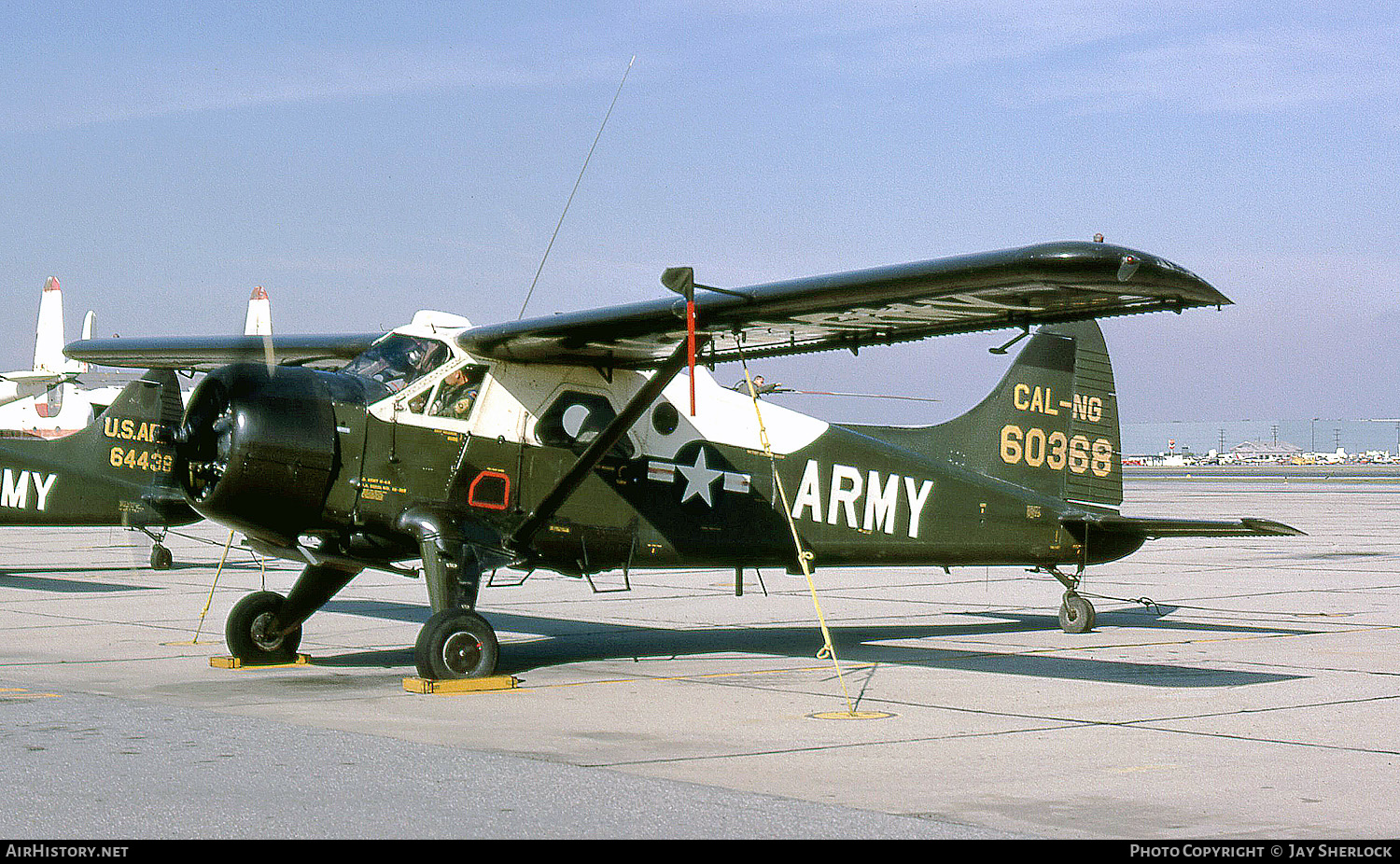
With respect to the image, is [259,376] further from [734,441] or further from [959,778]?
[959,778]

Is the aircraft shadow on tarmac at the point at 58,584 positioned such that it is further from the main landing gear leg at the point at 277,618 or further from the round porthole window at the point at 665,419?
the round porthole window at the point at 665,419

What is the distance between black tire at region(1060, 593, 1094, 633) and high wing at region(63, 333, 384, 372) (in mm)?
7103

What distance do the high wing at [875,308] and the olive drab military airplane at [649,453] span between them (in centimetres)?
2

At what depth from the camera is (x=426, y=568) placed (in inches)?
412

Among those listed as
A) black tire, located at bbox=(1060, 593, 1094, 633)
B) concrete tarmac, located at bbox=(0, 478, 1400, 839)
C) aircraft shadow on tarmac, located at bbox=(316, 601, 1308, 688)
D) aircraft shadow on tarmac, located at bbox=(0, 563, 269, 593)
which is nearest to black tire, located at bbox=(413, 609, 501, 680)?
concrete tarmac, located at bbox=(0, 478, 1400, 839)

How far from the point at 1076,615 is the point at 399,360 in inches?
276

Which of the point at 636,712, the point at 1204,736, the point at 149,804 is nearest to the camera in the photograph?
the point at 149,804

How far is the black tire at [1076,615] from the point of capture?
45.5 ft

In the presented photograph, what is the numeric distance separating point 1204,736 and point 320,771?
4786mm

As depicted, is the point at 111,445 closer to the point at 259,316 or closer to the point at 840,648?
the point at 259,316

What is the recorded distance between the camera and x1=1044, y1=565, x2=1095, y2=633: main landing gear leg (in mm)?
13875

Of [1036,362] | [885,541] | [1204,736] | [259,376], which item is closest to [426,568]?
[259,376]

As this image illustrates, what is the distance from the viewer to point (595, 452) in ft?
35.7

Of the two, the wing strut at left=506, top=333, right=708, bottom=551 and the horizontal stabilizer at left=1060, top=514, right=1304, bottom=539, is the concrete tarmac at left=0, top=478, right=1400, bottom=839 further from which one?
the wing strut at left=506, top=333, right=708, bottom=551
